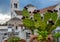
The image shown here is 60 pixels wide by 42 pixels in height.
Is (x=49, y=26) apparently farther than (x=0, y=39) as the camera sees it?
No

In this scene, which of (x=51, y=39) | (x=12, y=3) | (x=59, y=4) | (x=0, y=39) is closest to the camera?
(x=51, y=39)

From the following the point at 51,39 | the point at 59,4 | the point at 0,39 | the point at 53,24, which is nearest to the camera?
the point at 51,39

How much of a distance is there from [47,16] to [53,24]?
175 millimetres

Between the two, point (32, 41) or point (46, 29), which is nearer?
point (32, 41)

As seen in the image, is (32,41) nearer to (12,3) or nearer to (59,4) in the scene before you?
(59,4)

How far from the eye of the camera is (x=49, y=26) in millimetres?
3422

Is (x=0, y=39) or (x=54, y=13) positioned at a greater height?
(x=54, y=13)

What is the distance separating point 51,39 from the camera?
3.05 meters

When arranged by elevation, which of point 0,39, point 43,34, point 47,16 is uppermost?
point 47,16

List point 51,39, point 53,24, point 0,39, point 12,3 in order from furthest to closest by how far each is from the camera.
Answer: point 12,3 → point 0,39 → point 53,24 → point 51,39

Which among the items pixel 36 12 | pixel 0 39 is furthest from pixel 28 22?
pixel 0 39

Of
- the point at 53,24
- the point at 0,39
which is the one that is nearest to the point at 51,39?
the point at 53,24

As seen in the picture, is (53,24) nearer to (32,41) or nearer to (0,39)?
(32,41)

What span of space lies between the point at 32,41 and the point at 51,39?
26 cm
